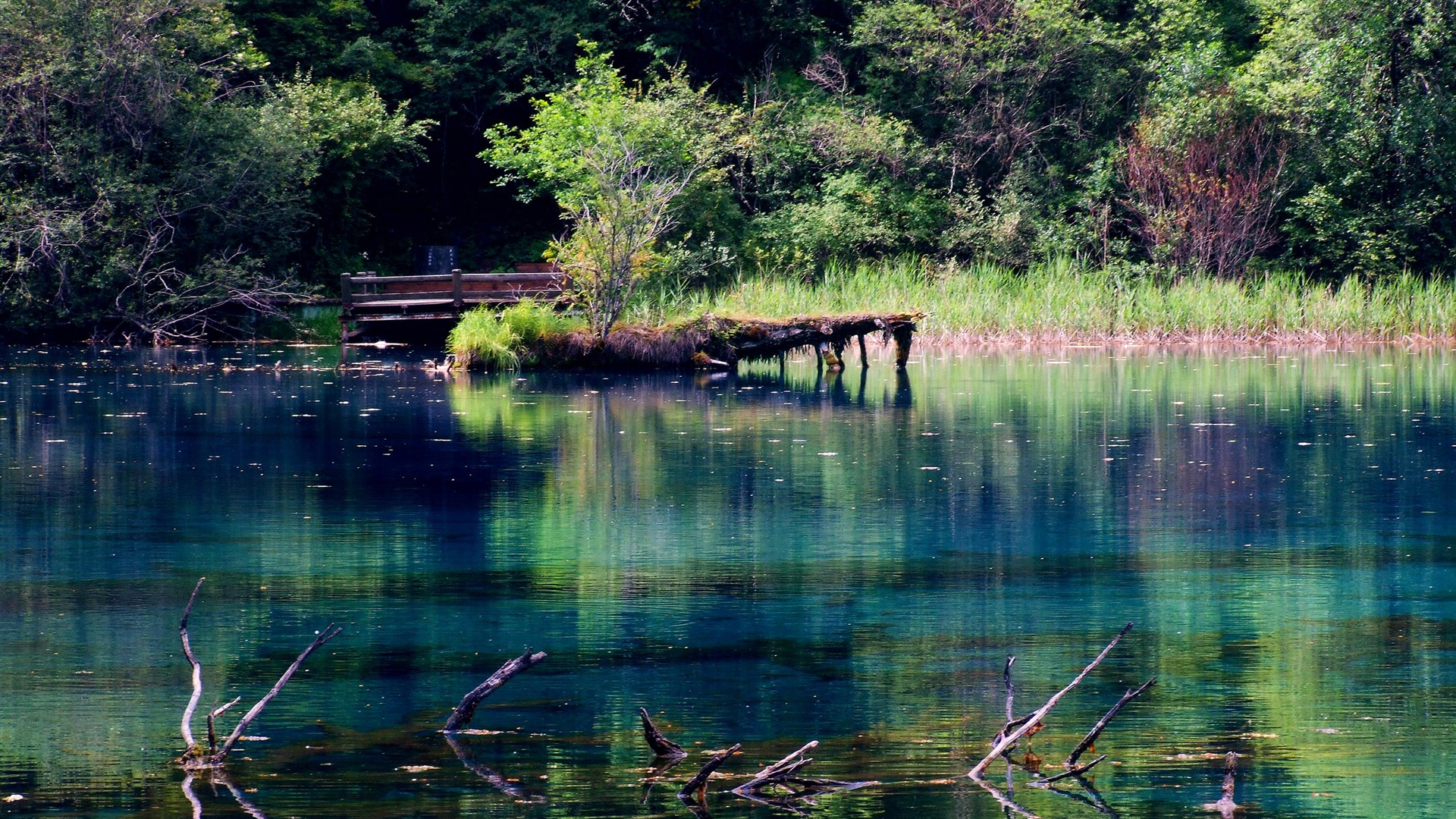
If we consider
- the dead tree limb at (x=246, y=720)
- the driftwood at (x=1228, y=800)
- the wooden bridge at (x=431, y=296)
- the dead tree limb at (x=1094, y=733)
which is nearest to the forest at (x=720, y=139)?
the wooden bridge at (x=431, y=296)

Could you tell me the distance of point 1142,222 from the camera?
125ft

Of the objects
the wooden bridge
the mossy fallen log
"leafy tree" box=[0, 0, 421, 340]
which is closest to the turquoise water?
the mossy fallen log

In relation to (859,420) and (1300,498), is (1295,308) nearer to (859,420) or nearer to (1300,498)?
(859,420)

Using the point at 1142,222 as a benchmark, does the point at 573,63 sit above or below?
above

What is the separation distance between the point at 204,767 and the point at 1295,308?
29776 mm

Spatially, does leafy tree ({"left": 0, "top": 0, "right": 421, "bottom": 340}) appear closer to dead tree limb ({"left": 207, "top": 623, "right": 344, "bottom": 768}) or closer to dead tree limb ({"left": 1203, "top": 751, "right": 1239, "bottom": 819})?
dead tree limb ({"left": 207, "top": 623, "right": 344, "bottom": 768})

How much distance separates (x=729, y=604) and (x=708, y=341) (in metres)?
17.3

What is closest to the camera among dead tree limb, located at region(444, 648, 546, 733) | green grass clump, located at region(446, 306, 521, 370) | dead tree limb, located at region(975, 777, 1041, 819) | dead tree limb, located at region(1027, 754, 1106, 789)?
dead tree limb, located at region(975, 777, 1041, 819)

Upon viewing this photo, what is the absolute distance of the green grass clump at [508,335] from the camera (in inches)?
1021

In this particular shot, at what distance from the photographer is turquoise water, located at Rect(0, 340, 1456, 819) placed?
18.9 feet

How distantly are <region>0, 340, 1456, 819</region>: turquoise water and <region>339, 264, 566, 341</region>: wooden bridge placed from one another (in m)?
13.5

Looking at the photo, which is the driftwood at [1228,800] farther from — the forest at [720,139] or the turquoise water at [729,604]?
the forest at [720,139]

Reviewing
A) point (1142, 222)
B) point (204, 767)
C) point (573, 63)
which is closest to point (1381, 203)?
point (1142, 222)

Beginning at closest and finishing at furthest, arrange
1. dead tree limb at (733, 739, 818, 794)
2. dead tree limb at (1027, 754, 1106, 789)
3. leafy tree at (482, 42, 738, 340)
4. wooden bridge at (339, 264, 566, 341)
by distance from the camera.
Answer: dead tree limb at (733, 739, 818, 794) → dead tree limb at (1027, 754, 1106, 789) → wooden bridge at (339, 264, 566, 341) → leafy tree at (482, 42, 738, 340)
